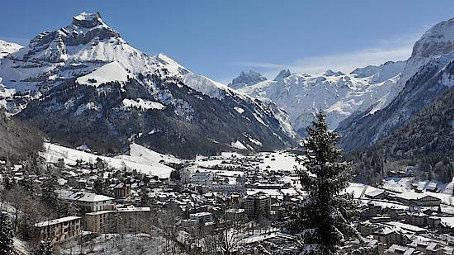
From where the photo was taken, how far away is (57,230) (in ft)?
182

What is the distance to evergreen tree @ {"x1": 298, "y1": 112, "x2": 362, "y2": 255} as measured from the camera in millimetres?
14477

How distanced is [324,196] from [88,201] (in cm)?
5982

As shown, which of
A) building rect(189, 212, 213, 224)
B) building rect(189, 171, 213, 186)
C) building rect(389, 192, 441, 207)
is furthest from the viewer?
building rect(189, 171, 213, 186)

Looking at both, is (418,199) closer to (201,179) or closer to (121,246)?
(201,179)

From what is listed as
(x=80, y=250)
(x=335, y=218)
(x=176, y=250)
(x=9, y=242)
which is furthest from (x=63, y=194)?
(x=335, y=218)

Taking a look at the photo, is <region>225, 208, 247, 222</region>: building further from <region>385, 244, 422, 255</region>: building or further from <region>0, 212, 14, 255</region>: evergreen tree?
<region>0, 212, 14, 255</region>: evergreen tree

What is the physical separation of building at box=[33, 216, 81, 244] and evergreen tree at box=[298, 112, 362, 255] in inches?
1676

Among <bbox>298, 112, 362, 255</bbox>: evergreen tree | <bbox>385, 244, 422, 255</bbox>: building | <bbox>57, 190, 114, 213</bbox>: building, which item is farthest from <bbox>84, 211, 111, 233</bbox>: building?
<bbox>298, 112, 362, 255</bbox>: evergreen tree

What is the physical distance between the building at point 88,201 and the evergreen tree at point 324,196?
57751 mm

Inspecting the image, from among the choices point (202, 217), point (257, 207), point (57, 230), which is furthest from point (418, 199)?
point (57, 230)

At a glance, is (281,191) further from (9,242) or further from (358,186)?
(9,242)

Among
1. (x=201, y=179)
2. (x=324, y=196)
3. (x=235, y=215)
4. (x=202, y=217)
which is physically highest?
(x=324, y=196)

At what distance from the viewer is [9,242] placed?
31.3m

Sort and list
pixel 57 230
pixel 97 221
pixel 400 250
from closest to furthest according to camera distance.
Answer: pixel 57 230, pixel 400 250, pixel 97 221
